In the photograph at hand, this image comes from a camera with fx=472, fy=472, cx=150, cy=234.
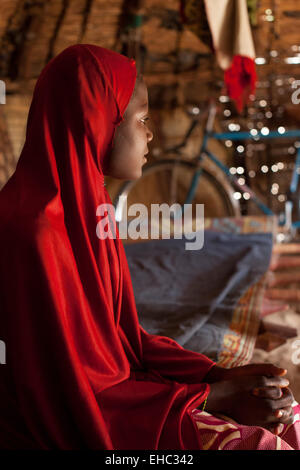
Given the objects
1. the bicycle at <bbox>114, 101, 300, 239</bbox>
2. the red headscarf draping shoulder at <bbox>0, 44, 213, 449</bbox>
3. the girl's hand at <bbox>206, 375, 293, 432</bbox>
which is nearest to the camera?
the red headscarf draping shoulder at <bbox>0, 44, 213, 449</bbox>

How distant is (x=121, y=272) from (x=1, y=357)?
10.8 inches

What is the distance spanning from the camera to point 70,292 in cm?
75

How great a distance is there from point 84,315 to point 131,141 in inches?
13.5

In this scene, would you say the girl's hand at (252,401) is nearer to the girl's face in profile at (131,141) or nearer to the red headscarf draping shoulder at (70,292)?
the red headscarf draping shoulder at (70,292)

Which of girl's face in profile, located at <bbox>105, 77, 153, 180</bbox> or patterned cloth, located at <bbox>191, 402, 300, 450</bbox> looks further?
girl's face in profile, located at <bbox>105, 77, 153, 180</bbox>

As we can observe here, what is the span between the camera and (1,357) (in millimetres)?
758

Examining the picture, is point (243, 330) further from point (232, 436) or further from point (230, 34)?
point (230, 34)

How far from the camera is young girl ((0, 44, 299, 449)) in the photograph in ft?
2.32

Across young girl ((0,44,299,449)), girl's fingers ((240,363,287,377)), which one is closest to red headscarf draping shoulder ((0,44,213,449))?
young girl ((0,44,299,449))

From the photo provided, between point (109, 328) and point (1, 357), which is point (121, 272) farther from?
point (1, 357)

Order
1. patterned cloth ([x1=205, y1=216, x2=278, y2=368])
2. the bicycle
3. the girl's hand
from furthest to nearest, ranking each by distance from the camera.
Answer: the bicycle
patterned cloth ([x1=205, y1=216, x2=278, y2=368])
the girl's hand

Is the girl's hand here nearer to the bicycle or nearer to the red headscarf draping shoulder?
the red headscarf draping shoulder

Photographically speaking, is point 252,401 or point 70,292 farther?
point 252,401

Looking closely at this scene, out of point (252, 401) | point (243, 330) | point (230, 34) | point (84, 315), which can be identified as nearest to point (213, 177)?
point (230, 34)
